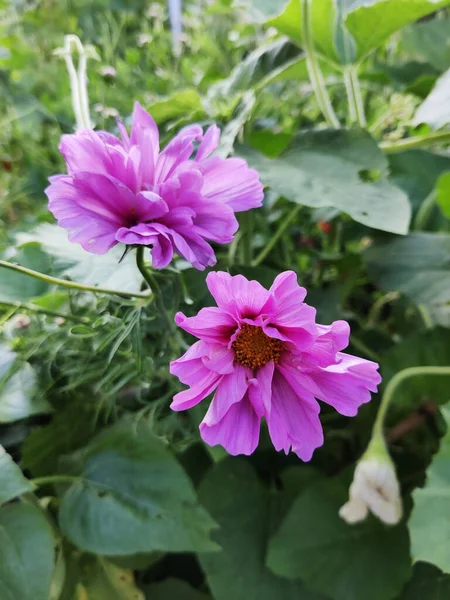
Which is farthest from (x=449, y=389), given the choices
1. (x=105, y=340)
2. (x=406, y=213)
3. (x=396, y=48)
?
(x=396, y=48)

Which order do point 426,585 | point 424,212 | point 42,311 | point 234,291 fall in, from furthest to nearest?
point 424,212 → point 426,585 → point 42,311 → point 234,291

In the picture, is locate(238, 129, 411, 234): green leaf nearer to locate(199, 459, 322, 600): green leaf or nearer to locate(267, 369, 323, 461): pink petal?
locate(267, 369, 323, 461): pink petal

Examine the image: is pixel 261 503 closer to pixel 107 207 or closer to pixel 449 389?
pixel 449 389

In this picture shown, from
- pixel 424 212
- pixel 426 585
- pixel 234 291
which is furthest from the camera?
pixel 424 212

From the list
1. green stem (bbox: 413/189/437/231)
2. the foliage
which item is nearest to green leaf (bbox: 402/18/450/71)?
the foliage

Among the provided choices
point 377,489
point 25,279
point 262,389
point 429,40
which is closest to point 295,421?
point 262,389

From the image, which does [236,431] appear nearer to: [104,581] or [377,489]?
[377,489]

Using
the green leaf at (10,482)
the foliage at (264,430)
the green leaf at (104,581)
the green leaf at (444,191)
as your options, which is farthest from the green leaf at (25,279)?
the green leaf at (444,191)
